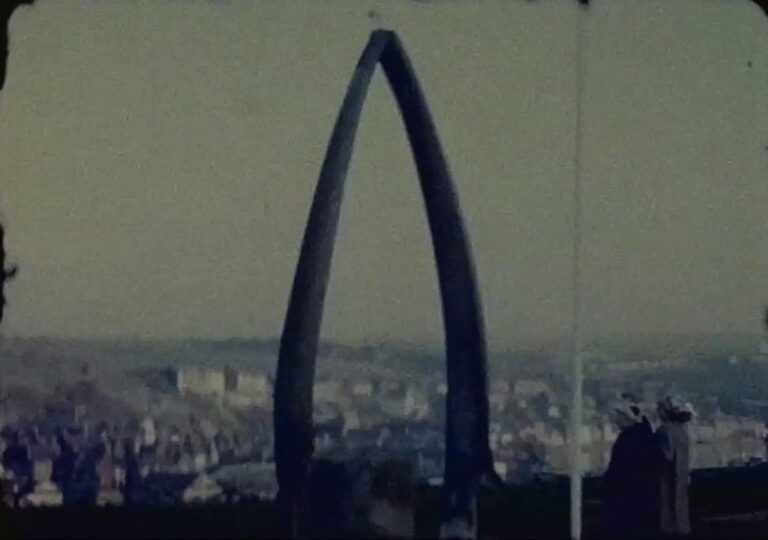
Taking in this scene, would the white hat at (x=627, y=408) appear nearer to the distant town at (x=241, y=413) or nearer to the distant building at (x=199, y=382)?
the distant town at (x=241, y=413)

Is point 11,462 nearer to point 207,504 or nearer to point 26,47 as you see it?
point 207,504

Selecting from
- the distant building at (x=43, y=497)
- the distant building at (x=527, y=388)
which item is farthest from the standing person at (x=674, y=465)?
the distant building at (x=43, y=497)

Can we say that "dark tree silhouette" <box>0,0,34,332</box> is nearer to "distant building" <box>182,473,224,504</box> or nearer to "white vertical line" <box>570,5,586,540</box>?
"distant building" <box>182,473,224,504</box>

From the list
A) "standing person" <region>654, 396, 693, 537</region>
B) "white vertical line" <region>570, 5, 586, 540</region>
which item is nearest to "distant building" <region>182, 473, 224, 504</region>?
"white vertical line" <region>570, 5, 586, 540</region>

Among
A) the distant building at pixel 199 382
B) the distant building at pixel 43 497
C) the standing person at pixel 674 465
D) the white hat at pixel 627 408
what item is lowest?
the distant building at pixel 43 497

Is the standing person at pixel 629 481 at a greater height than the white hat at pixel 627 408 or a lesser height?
lesser
